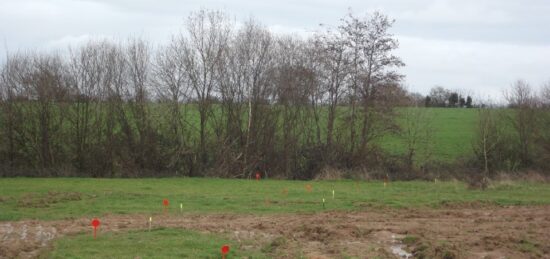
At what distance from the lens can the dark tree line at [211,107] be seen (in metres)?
37.9

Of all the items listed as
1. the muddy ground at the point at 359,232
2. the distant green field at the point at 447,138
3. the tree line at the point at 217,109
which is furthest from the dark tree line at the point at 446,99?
the muddy ground at the point at 359,232

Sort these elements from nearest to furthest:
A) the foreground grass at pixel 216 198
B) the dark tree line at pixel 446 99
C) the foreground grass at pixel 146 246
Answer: the foreground grass at pixel 146 246 → the foreground grass at pixel 216 198 → the dark tree line at pixel 446 99

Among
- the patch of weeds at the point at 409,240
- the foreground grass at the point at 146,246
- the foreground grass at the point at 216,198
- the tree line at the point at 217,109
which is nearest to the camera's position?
the foreground grass at the point at 146,246

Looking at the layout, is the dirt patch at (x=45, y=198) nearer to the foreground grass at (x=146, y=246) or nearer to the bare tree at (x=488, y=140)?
the foreground grass at (x=146, y=246)

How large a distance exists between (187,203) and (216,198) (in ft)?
5.62

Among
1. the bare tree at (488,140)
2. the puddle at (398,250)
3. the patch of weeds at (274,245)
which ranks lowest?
the puddle at (398,250)

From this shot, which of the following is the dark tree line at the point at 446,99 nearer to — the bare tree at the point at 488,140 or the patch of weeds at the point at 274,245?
the bare tree at the point at 488,140

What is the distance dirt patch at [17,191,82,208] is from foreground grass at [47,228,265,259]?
7.02 meters

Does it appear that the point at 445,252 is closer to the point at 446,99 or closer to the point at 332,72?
the point at 332,72

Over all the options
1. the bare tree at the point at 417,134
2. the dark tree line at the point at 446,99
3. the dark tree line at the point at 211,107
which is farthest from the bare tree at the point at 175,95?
the dark tree line at the point at 446,99

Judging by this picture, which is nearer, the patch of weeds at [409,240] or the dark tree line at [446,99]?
the patch of weeds at [409,240]

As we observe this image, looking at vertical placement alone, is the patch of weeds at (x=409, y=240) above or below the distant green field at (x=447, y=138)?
below

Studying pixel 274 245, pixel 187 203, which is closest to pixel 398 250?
pixel 274 245

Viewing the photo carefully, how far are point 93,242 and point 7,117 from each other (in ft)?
90.8
